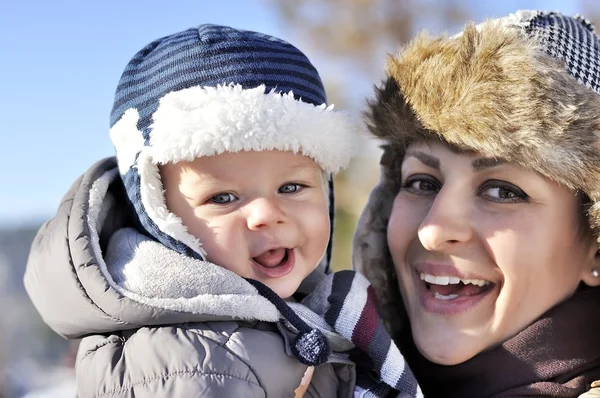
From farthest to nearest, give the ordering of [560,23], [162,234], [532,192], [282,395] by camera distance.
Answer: [560,23]
[532,192]
[162,234]
[282,395]

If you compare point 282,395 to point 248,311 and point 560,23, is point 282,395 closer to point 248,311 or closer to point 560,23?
point 248,311

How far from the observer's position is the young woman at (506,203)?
Answer: 203 centimetres

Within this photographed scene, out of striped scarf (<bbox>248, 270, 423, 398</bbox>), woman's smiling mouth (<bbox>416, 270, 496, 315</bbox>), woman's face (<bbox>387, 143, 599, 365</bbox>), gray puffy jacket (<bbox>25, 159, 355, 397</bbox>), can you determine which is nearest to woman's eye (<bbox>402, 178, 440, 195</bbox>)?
woman's face (<bbox>387, 143, 599, 365</bbox>)

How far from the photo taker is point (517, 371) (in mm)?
2109

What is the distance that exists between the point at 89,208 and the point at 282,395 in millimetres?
787

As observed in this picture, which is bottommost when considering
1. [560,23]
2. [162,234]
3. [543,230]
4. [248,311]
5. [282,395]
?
[282,395]

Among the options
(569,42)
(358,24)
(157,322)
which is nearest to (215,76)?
(157,322)

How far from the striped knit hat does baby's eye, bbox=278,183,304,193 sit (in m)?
0.10

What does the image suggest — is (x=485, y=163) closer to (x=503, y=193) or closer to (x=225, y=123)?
(x=503, y=193)

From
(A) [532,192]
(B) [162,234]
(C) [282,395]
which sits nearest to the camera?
(C) [282,395]

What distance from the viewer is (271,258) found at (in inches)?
79.9

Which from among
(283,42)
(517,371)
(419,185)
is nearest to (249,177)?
(283,42)

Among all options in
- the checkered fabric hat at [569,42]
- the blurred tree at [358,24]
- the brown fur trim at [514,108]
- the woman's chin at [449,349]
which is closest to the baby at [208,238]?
the woman's chin at [449,349]

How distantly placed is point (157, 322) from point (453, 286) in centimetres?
104
